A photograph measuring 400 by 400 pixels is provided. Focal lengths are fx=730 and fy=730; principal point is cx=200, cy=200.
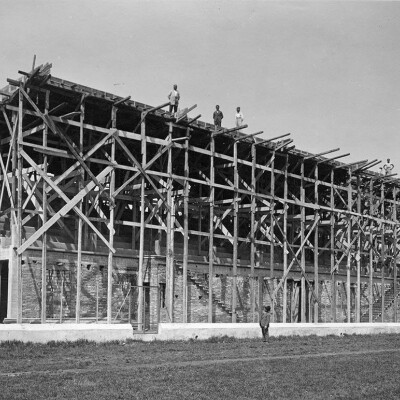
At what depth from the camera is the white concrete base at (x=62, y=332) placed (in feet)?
71.7

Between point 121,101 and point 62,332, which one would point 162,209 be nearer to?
point 121,101

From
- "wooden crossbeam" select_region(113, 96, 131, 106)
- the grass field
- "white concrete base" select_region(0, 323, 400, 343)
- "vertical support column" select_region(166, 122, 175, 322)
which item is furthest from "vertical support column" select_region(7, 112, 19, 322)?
"vertical support column" select_region(166, 122, 175, 322)

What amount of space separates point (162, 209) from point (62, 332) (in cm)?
1442

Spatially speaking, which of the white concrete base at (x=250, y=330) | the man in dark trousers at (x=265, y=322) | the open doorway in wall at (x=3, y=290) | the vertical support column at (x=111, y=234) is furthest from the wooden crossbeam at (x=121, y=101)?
the man in dark trousers at (x=265, y=322)

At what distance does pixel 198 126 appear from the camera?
34.1 m

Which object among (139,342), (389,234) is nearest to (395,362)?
(139,342)

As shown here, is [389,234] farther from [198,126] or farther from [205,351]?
[205,351]

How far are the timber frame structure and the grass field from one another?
6579mm

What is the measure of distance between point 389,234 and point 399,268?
6239mm

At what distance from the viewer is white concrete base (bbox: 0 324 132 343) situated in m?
21.9

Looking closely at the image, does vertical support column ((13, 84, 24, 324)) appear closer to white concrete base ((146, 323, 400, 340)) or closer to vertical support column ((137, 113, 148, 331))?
white concrete base ((146, 323, 400, 340))

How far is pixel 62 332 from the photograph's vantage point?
75.5 feet

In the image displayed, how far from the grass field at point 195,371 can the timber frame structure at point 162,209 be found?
658 centimetres

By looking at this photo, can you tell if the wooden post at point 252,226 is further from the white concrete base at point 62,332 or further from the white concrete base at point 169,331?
the white concrete base at point 62,332
